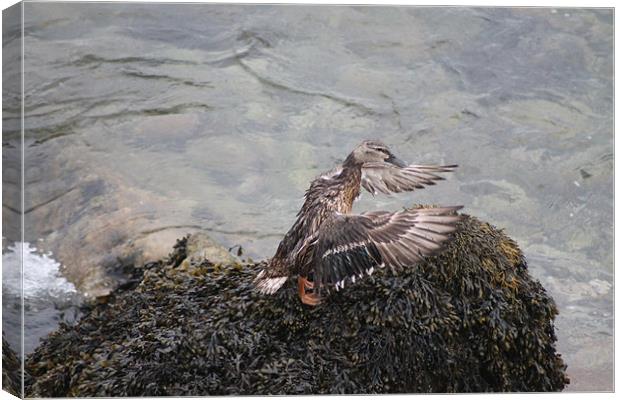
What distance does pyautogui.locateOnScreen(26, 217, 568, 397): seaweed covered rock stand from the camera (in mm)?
6758

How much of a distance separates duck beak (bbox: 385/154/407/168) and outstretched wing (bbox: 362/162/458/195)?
12 millimetres

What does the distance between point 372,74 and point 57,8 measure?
1.71 metres

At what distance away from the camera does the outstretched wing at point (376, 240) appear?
21.1ft

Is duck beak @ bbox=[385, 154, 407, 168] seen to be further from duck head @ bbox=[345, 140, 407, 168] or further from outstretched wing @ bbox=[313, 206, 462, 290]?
outstretched wing @ bbox=[313, 206, 462, 290]

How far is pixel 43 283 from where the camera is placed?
685 cm

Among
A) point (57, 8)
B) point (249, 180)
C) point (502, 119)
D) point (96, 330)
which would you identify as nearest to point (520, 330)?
point (502, 119)

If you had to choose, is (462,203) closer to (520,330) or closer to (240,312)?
(520,330)

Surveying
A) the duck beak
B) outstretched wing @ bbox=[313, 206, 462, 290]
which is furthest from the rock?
the duck beak

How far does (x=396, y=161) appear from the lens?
7020mm

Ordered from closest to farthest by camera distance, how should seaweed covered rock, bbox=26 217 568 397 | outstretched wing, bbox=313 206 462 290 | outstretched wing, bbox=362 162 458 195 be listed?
outstretched wing, bbox=313 206 462 290
seaweed covered rock, bbox=26 217 568 397
outstretched wing, bbox=362 162 458 195

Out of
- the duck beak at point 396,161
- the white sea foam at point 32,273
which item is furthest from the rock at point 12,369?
the duck beak at point 396,161

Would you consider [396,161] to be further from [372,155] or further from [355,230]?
[355,230]

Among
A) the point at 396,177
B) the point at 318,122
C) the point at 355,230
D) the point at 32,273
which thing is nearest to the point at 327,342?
the point at 355,230

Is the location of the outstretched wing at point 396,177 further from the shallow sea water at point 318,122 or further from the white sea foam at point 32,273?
the white sea foam at point 32,273
